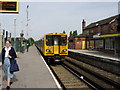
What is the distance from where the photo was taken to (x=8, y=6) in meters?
8.51

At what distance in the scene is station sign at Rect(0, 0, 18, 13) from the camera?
8359mm

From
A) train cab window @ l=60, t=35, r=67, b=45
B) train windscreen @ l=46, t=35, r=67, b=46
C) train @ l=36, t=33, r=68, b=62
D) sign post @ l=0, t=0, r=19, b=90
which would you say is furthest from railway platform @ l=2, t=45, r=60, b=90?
train cab window @ l=60, t=35, r=67, b=45

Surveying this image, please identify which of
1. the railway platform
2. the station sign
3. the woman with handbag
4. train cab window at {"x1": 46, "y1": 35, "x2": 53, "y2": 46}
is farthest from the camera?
train cab window at {"x1": 46, "y1": 35, "x2": 53, "y2": 46}

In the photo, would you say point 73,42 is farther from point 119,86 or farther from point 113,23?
point 119,86

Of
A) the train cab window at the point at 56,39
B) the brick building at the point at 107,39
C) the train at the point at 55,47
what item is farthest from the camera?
the brick building at the point at 107,39

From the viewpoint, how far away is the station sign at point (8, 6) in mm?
8359

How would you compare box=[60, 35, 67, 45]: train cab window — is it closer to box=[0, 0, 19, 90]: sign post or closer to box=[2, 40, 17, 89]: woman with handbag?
box=[0, 0, 19, 90]: sign post

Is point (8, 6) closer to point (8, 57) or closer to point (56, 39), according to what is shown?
point (8, 57)

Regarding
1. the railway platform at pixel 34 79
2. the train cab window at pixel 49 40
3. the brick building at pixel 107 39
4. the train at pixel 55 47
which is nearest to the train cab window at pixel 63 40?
the train at pixel 55 47

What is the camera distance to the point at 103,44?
2756 cm

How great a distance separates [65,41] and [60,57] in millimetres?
1439

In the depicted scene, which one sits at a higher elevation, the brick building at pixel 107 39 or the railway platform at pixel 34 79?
the brick building at pixel 107 39

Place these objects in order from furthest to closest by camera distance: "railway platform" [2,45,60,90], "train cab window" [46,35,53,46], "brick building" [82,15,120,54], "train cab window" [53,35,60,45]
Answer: "brick building" [82,15,120,54]
"train cab window" [53,35,60,45]
"train cab window" [46,35,53,46]
"railway platform" [2,45,60,90]

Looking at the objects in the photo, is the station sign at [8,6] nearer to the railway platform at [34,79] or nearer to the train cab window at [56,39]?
the railway platform at [34,79]
